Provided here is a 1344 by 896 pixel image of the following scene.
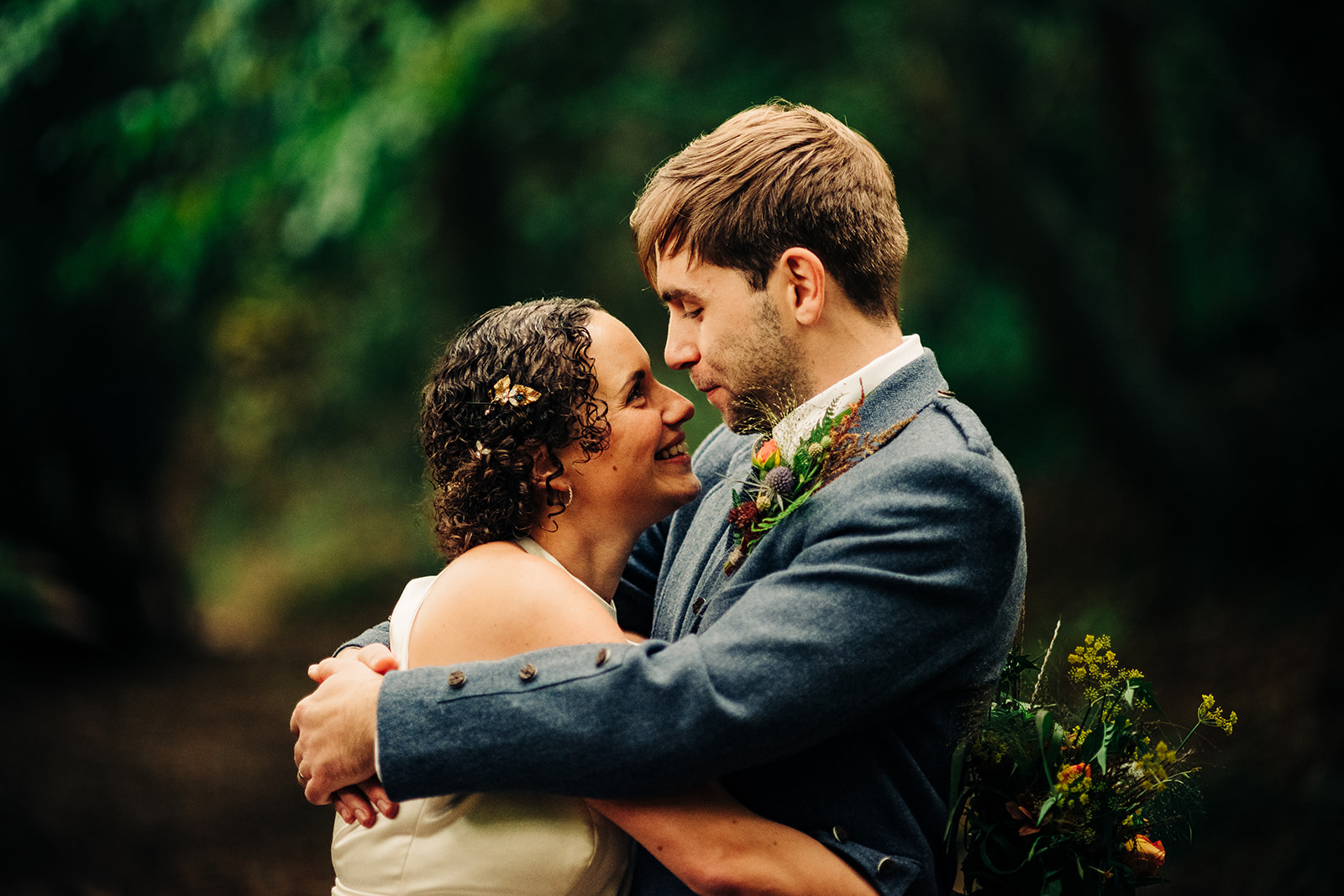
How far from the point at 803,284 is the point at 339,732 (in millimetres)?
A: 1391

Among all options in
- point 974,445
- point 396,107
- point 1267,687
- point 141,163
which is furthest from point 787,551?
point 141,163

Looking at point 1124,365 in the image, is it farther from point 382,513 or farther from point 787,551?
point 382,513

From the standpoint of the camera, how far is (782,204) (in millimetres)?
2533

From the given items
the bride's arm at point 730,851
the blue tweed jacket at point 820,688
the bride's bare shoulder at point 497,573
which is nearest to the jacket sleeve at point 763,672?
the blue tweed jacket at point 820,688

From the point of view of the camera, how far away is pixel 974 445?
2.20m

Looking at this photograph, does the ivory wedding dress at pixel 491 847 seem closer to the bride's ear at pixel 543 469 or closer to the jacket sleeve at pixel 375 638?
the jacket sleeve at pixel 375 638

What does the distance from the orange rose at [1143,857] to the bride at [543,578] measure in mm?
598

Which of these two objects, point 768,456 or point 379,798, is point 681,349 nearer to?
point 768,456

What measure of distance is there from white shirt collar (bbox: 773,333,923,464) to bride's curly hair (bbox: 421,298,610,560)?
42 cm

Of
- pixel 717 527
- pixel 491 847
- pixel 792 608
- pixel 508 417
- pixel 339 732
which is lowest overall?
pixel 491 847

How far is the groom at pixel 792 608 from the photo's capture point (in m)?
2.02

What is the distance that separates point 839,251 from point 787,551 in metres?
0.74

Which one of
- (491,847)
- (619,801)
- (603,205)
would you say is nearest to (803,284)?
(619,801)

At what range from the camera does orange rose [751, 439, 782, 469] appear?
2410 millimetres
